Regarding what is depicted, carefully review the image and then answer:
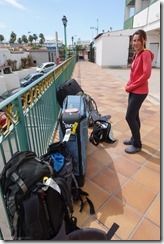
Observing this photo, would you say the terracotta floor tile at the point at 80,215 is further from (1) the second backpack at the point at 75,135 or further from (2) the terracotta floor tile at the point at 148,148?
(2) the terracotta floor tile at the point at 148,148

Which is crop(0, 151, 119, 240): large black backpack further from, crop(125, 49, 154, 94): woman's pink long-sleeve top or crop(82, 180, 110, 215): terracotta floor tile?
crop(125, 49, 154, 94): woman's pink long-sleeve top

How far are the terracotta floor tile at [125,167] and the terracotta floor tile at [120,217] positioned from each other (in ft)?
1.52

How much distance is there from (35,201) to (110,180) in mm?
1185

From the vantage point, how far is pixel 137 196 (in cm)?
179

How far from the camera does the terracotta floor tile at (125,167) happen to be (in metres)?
2.14

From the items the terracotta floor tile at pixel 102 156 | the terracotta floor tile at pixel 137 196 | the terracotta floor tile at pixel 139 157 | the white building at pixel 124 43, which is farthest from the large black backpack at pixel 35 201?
the white building at pixel 124 43

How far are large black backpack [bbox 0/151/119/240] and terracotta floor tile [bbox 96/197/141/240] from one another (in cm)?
27

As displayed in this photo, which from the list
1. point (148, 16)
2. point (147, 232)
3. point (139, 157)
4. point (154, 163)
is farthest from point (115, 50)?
point (147, 232)

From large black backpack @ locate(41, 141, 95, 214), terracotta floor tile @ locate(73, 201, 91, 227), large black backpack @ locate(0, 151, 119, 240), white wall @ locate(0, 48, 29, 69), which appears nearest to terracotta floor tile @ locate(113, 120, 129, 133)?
large black backpack @ locate(41, 141, 95, 214)

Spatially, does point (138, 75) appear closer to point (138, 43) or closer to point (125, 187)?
point (138, 43)

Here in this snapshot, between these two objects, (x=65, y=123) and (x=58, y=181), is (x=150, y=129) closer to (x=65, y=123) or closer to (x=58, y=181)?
(x=65, y=123)

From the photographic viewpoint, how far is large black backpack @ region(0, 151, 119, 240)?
1044mm

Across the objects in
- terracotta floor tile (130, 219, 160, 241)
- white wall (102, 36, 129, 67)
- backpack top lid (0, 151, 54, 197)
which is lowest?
terracotta floor tile (130, 219, 160, 241)

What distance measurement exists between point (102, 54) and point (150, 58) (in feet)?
45.2
